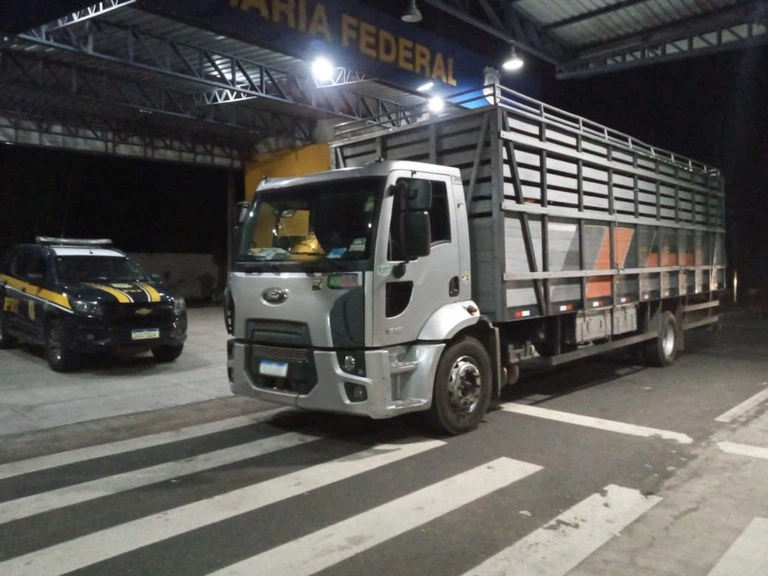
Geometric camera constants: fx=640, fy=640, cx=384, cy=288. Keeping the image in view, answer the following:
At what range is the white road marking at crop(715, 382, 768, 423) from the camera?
7.42 meters

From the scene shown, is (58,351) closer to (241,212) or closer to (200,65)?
(241,212)

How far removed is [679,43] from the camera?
51.2ft

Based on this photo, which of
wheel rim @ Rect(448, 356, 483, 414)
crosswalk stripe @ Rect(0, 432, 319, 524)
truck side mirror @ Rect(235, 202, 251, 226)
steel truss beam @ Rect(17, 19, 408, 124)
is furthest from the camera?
steel truss beam @ Rect(17, 19, 408, 124)

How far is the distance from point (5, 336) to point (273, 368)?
8535 mm

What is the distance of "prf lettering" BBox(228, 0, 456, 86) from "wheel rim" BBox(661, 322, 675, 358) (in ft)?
20.5

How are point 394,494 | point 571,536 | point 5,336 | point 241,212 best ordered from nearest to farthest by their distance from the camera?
1. point 571,536
2. point 394,494
3. point 241,212
4. point 5,336

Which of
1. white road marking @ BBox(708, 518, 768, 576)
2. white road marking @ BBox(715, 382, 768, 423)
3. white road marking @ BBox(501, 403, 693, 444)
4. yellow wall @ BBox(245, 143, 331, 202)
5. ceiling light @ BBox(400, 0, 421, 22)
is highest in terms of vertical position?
ceiling light @ BBox(400, 0, 421, 22)

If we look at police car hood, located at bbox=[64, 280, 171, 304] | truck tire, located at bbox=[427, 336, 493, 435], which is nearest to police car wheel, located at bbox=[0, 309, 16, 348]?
police car hood, located at bbox=[64, 280, 171, 304]

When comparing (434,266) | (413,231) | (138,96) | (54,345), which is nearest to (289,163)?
(138,96)

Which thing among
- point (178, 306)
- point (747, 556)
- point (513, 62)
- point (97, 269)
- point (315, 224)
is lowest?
point (747, 556)

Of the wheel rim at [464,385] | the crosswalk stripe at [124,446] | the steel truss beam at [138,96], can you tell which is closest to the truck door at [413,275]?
the wheel rim at [464,385]

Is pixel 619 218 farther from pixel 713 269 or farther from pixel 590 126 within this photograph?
pixel 713 269

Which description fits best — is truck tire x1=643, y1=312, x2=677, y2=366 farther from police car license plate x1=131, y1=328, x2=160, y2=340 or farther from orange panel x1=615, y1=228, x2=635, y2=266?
police car license plate x1=131, y1=328, x2=160, y2=340

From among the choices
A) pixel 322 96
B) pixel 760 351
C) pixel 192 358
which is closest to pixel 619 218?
pixel 760 351
